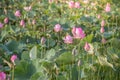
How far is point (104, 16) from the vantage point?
3.96 meters

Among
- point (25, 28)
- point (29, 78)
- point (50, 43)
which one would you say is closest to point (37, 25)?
point (25, 28)

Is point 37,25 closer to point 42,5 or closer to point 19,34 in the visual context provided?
point 19,34

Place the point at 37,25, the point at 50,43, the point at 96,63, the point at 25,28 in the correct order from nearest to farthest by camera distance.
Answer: the point at 96,63 → the point at 50,43 → the point at 25,28 → the point at 37,25

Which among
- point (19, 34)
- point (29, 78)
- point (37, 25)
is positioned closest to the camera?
point (29, 78)

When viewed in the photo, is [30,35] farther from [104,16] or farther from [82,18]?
[104,16]

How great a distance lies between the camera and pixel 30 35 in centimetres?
303

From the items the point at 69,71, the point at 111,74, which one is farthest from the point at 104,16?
Answer: the point at 69,71

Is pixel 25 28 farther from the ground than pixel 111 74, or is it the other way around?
pixel 25 28

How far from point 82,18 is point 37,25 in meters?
0.46

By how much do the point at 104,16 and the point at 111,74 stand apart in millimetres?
1946

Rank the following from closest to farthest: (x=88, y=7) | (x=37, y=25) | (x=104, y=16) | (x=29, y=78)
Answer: (x=29, y=78)
(x=37, y=25)
(x=104, y=16)
(x=88, y=7)

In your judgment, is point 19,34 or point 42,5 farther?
point 42,5

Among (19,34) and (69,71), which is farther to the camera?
(19,34)

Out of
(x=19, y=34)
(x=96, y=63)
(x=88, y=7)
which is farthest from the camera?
(x=88, y=7)
